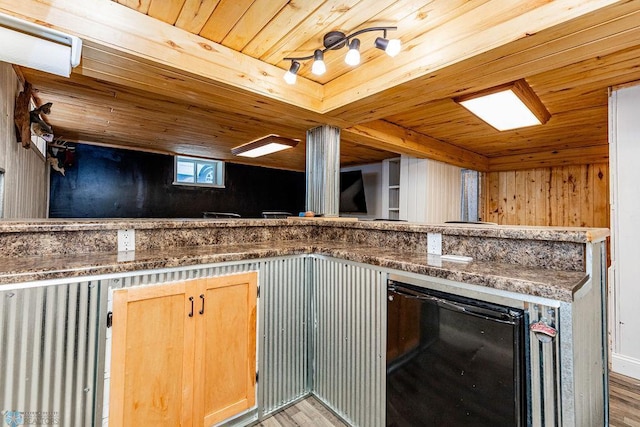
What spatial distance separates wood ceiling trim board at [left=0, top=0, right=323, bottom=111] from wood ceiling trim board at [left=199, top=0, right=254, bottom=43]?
7 centimetres

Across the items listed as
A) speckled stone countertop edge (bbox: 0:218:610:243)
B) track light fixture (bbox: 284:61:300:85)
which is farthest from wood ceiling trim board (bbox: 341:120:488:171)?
speckled stone countertop edge (bbox: 0:218:610:243)

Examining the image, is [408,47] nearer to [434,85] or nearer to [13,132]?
[434,85]

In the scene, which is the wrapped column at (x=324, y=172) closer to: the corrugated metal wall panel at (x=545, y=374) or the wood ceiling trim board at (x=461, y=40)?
the wood ceiling trim board at (x=461, y=40)

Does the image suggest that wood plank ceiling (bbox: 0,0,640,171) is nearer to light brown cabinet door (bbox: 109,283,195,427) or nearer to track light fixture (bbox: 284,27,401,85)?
track light fixture (bbox: 284,27,401,85)

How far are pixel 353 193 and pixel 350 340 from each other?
445 cm

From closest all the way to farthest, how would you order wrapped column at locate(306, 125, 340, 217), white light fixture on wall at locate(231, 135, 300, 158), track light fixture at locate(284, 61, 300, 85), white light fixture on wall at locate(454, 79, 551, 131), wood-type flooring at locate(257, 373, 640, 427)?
wood-type flooring at locate(257, 373, 640, 427) → track light fixture at locate(284, 61, 300, 85) → white light fixture on wall at locate(454, 79, 551, 131) → wrapped column at locate(306, 125, 340, 217) → white light fixture on wall at locate(231, 135, 300, 158)

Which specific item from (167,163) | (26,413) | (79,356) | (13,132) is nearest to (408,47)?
(79,356)

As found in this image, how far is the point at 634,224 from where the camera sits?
222 centimetres

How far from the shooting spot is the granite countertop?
103 centimetres

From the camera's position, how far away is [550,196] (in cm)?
468

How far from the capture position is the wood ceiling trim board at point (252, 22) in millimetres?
1508

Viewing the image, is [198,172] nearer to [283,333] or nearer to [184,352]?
[283,333]

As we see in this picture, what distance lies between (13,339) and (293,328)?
1.27 meters

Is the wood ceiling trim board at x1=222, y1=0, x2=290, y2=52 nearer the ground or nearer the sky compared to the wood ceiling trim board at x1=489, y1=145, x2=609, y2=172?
nearer the sky
